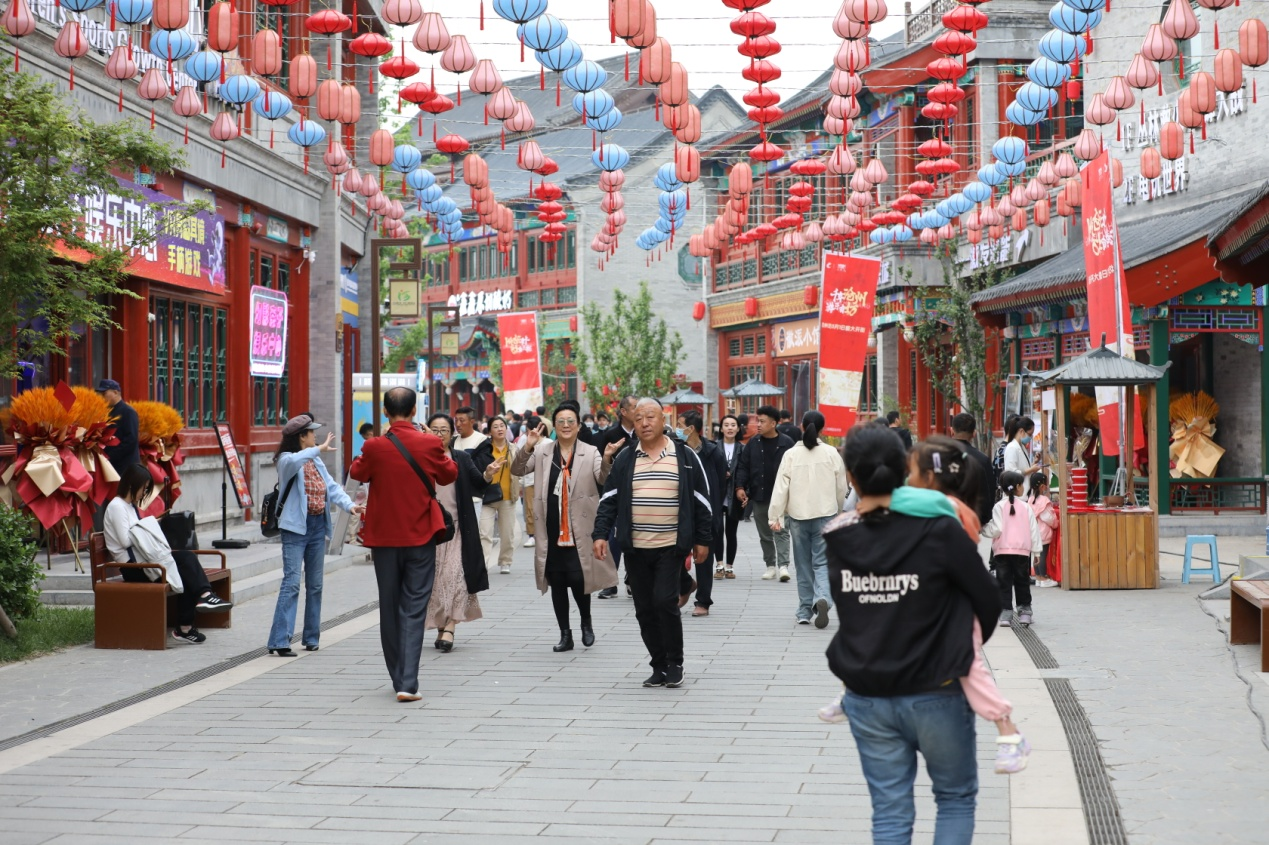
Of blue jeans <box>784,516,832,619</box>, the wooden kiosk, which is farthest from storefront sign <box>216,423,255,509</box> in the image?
the wooden kiosk

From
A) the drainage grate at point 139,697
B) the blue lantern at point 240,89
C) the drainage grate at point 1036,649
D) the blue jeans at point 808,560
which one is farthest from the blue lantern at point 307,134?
the drainage grate at point 1036,649

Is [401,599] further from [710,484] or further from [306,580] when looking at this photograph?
[710,484]

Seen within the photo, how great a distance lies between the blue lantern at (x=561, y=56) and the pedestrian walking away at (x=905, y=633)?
10.4 m

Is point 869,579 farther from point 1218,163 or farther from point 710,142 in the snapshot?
point 710,142

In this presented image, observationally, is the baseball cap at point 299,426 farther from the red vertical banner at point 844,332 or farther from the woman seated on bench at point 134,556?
the red vertical banner at point 844,332

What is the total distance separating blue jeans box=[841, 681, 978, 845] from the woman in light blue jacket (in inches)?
259

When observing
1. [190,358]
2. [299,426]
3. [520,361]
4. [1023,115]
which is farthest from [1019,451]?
[520,361]

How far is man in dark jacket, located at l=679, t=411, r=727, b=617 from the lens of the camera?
1321 centimetres

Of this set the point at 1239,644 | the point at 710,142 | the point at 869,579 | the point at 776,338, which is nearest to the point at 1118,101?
the point at 1239,644

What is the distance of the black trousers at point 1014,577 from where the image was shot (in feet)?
40.7

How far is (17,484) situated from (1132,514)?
1026cm

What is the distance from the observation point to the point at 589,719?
8344 millimetres

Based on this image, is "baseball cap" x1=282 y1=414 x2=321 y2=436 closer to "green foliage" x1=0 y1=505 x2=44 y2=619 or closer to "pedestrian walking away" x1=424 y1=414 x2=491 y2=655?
"pedestrian walking away" x1=424 y1=414 x2=491 y2=655

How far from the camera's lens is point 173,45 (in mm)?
15258
